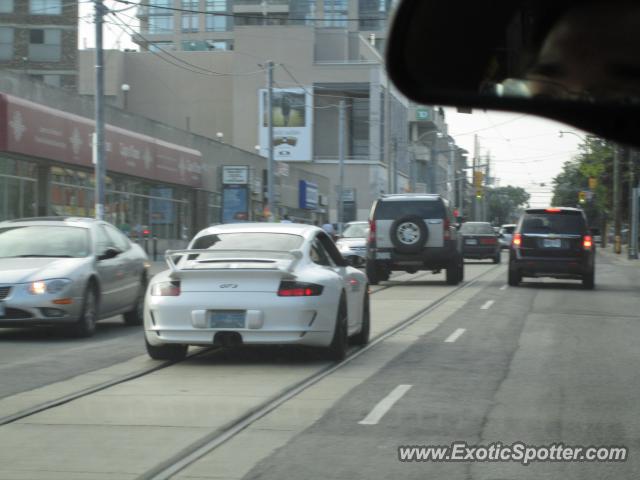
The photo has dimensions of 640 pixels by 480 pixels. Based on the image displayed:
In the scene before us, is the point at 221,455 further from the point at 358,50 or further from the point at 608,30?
the point at 358,50

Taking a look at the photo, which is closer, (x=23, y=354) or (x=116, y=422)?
(x=116, y=422)

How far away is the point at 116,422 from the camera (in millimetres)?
7527

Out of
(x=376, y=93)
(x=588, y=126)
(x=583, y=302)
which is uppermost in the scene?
(x=376, y=93)

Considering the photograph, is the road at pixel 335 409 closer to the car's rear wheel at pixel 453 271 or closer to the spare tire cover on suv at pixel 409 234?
the spare tire cover on suv at pixel 409 234

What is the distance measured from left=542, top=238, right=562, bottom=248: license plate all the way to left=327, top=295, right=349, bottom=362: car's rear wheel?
14.7 m

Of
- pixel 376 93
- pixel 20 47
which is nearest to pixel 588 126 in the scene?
pixel 20 47

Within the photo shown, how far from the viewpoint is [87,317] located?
13961 mm

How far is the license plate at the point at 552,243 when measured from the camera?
82.4 ft

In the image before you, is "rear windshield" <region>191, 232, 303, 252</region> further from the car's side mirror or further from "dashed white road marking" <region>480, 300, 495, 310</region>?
"dashed white road marking" <region>480, 300, 495, 310</region>

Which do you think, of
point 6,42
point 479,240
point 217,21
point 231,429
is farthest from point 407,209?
point 217,21

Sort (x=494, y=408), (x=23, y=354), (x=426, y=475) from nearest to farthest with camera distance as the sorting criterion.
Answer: (x=426, y=475)
(x=494, y=408)
(x=23, y=354)

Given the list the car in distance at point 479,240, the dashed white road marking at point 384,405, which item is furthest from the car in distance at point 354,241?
the dashed white road marking at point 384,405

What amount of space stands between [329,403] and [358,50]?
75742 mm

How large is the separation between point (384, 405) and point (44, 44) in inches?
2107
